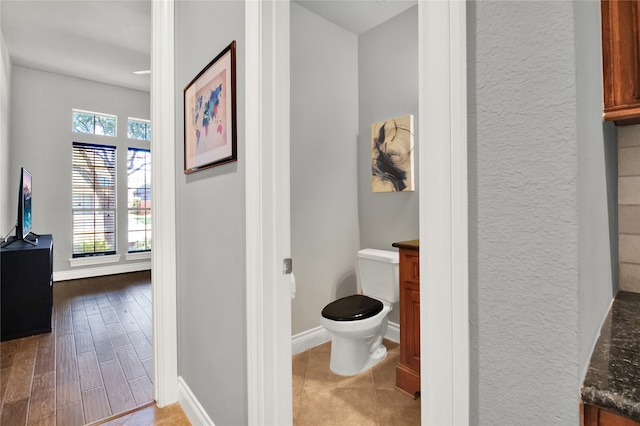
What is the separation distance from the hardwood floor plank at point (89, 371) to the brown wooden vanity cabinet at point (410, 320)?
1952 millimetres

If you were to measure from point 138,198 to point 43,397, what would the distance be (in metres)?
4.10

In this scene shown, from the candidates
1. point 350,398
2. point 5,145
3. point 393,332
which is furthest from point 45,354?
point 5,145

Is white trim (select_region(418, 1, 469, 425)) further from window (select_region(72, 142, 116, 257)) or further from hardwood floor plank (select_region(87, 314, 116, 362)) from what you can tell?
window (select_region(72, 142, 116, 257))

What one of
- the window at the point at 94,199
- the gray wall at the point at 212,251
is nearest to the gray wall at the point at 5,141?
the window at the point at 94,199

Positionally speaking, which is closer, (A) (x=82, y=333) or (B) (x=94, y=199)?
(A) (x=82, y=333)

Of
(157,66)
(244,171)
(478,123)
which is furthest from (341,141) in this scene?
(478,123)

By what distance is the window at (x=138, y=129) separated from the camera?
5.43 metres

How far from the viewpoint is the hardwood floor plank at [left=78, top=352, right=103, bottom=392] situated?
2.08 m

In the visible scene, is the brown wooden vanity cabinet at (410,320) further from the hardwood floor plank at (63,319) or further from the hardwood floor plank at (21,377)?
the hardwood floor plank at (63,319)

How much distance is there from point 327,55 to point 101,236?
15.5 feet

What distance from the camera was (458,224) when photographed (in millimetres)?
530

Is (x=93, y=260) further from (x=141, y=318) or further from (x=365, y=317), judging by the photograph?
(x=365, y=317)

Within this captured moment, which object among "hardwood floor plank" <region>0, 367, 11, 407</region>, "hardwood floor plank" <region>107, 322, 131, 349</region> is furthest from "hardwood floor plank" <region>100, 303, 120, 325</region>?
"hardwood floor plank" <region>0, 367, 11, 407</region>

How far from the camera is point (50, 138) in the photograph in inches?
185
